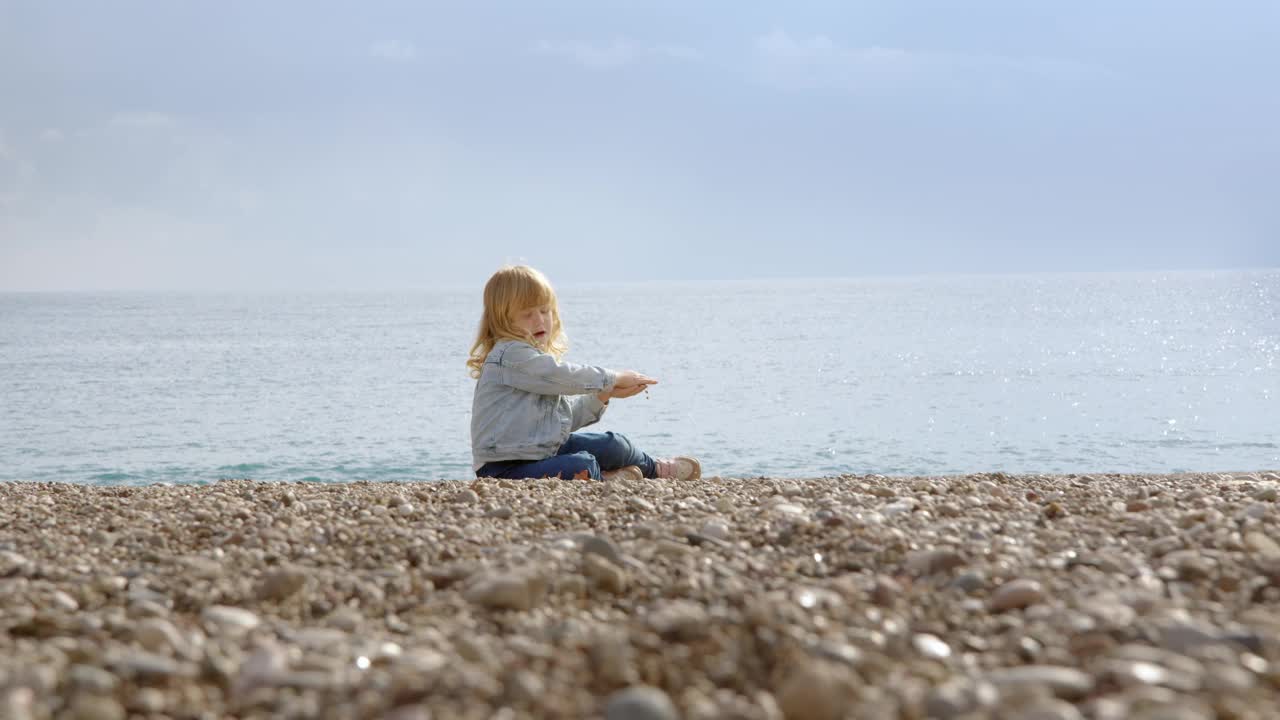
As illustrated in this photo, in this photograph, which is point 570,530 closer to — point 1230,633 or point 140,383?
point 1230,633

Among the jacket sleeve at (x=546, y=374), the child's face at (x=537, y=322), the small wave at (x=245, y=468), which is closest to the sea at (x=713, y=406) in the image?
the small wave at (x=245, y=468)

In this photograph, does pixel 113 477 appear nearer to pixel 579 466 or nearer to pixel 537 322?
pixel 537 322

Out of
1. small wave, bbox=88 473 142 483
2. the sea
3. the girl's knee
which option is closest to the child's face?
the girl's knee

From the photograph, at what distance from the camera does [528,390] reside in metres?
6.34

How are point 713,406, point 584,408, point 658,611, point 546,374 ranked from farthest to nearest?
point 713,406, point 584,408, point 546,374, point 658,611

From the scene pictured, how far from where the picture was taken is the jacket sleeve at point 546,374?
6.19 metres

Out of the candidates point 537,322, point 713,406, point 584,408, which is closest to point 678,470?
point 584,408

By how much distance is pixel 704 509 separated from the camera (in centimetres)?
391

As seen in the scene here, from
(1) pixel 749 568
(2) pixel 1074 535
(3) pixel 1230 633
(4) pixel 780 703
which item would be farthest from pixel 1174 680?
(2) pixel 1074 535

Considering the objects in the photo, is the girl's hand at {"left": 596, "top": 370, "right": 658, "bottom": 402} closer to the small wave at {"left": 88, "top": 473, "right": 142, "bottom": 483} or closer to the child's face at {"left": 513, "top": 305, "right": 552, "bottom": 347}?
the child's face at {"left": 513, "top": 305, "right": 552, "bottom": 347}

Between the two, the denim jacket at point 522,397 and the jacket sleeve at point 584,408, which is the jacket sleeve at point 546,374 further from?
the jacket sleeve at point 584,408

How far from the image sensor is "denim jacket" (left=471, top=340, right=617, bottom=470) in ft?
20.4

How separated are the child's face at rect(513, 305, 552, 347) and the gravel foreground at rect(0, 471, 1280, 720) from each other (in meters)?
2.52

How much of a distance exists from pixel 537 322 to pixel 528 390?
1.56 ft
